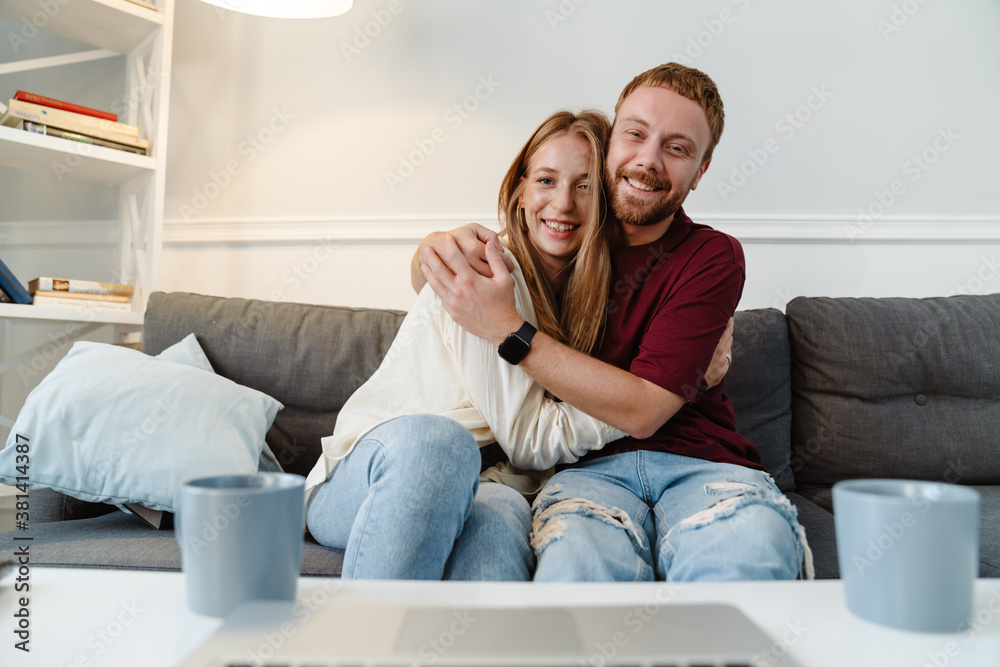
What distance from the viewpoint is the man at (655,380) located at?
858 mm

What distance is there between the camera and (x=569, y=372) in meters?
1.06

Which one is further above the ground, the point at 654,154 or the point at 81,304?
the point at 654,154

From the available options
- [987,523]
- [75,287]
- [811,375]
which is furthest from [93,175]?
[987,523]

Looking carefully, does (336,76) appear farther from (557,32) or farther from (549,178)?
(549,178)

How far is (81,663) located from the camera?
0.36m

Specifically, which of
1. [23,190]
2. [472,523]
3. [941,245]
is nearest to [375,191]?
[23,190]

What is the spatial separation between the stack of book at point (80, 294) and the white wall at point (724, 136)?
37cm

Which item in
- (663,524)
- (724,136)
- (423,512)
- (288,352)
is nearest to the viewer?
(423,512)

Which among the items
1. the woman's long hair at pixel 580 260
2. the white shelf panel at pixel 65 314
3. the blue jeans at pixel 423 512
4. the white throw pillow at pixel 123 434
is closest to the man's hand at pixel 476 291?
the woman's long hair at pixel 580 260

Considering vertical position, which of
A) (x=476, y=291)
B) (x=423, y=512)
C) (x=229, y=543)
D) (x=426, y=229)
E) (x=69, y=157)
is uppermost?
(x=69, y=157)

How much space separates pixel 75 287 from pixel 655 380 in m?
1.53

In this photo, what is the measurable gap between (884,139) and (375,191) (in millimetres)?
1483

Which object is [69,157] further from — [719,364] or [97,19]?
[719,364]

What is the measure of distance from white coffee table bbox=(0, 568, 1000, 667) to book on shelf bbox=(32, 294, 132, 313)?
57.4 inches
